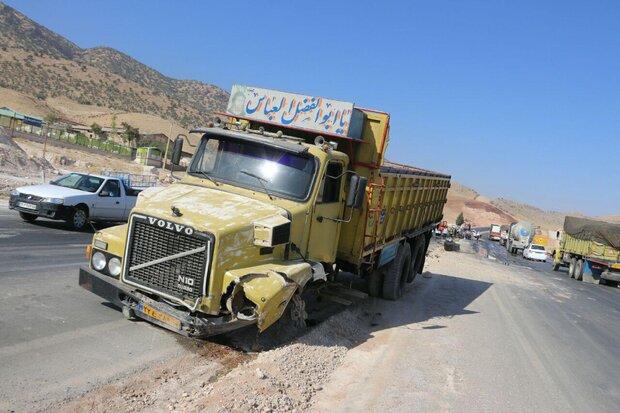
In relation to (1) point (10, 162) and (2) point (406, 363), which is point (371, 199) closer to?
(2) point (406, 363)

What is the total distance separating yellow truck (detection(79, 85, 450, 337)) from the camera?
5.39 metres

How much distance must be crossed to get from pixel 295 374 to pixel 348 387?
0.58 metres

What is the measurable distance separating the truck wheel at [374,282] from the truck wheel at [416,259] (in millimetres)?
2237

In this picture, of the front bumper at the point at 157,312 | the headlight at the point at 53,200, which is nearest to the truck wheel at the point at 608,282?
the headlight at the point at 53,200

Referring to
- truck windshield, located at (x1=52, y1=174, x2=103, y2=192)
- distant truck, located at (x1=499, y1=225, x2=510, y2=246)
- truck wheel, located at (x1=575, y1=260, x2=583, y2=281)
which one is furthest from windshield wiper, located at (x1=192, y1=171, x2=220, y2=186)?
distant truck, located at (x1=499, y1=225, x2=510, y2=246)

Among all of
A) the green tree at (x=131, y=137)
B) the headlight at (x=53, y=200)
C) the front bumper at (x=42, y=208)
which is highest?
the green tree at (x=131, y=137)

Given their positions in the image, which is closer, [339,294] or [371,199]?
[371,199]

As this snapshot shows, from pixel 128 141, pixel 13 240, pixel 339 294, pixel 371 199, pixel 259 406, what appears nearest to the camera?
pixel 259 406

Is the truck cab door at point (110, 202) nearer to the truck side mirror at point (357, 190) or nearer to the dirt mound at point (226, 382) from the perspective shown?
the dirt mound at point (226, 382)

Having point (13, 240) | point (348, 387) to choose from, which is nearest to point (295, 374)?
point (348, 387)

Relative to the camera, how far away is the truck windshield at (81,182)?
1448 centimetres

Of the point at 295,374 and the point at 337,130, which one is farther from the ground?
the point at 337,130

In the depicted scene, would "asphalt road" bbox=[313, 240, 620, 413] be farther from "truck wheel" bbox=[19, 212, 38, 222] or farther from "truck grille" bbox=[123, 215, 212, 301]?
"truck wheel" bbox=[19, 212, 38, 222]

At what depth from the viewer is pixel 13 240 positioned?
10.8 meters
